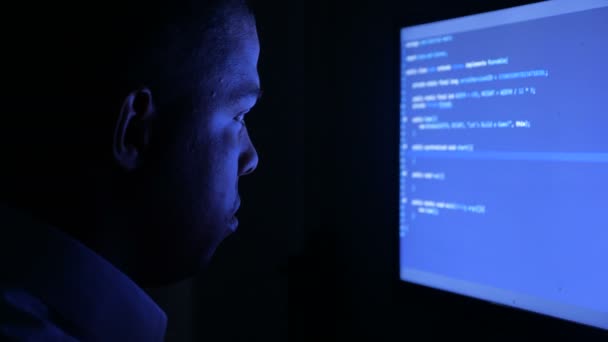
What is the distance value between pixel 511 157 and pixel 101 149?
0.63 meters

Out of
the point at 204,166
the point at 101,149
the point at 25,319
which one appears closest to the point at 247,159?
the point at 204,166

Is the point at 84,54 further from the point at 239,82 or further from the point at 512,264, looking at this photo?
the point at 512,264

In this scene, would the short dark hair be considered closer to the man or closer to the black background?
the man

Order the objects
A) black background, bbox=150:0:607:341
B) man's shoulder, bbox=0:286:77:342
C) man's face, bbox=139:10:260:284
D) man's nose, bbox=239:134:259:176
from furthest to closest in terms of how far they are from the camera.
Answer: black background, bbox=150:0:607:341 < man's nose, bbox=239:134:259:176 < man's face, bbox=139:10:260:284 < man's shoulder, bbox=0:286:77:342

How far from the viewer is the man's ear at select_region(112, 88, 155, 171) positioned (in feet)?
1.85

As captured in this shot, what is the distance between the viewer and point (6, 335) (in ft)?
1.50

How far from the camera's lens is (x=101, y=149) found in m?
0.57

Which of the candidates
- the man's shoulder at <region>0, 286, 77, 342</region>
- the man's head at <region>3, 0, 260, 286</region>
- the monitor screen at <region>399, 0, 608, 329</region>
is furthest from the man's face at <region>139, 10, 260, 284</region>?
the monitor screen at <region>399, 0, 608, 329</region>

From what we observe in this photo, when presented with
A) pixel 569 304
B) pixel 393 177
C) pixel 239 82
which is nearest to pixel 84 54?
pixel 239 82

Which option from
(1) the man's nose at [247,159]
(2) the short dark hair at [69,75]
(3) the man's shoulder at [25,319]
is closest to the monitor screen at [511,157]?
(1) the man's nose at [247,159]

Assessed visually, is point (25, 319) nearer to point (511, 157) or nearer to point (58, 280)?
point (58, 280)

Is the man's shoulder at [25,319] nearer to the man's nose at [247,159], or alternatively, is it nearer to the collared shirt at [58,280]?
the collared shirt at [58,280]

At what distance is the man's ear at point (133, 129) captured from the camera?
563 mm

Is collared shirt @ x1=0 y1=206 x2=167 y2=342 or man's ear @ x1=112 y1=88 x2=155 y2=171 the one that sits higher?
man's ear @ x1=112 y1=88 x2=155 y2=171
